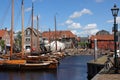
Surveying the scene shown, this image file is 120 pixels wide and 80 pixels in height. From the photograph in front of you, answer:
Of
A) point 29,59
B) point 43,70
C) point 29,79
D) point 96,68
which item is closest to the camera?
point 96,68

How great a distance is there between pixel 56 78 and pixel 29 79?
3.85m

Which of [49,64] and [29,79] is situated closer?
[29,79]

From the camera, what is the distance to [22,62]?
56969mm

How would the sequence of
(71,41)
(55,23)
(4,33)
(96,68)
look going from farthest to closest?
(71,41) < (4,33) < (55,23) < (96,68)

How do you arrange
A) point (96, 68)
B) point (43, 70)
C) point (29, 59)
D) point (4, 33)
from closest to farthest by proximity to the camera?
point (96, 68) < point (43, 70) < point (29, 59) < point (4, 33)

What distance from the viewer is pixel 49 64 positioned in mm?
57062

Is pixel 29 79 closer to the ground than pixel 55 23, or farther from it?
closer to the ground

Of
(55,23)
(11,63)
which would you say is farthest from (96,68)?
(55,23)

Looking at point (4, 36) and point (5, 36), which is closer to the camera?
point (4, 36)

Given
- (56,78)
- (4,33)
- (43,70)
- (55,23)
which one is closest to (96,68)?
(56,78)

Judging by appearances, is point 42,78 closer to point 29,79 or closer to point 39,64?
point 29,79

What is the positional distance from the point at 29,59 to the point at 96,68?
2198 centimetres

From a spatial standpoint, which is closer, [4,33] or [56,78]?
[56,78]

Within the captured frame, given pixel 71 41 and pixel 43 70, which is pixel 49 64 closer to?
pixel 43 70
